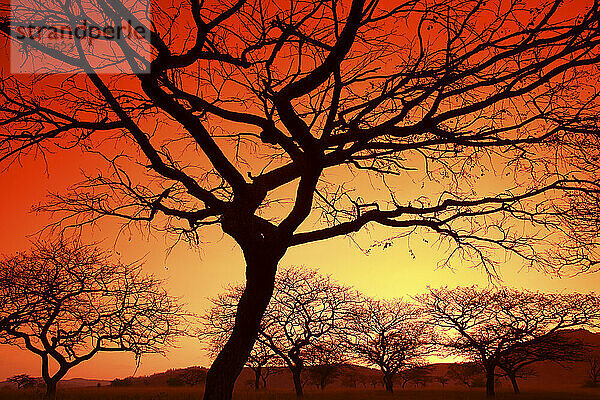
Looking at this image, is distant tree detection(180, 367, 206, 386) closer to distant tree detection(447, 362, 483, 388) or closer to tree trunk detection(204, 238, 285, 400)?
distant tree detection(447, 362, 483, 388)

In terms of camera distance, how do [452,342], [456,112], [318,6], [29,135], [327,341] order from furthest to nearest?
[452,342] < [327,341] < [29,135] < [456,112] < [318,6]

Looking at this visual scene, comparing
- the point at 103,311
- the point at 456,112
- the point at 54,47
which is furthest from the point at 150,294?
the point at 456,112

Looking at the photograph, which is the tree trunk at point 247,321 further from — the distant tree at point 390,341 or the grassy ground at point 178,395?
the distant tree at point 390,341

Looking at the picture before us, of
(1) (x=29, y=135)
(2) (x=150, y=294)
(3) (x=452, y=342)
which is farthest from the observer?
(3) (x=452, y=342)

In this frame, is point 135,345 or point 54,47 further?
point 135,345

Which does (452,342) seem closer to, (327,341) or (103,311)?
(327,341)

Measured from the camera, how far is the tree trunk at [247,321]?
273 inches

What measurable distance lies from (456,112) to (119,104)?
5080 millimetres

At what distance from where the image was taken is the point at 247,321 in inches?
285

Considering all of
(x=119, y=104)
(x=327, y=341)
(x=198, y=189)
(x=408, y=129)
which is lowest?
(x=327, y=341)

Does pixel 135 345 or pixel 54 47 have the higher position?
pixel 54 47

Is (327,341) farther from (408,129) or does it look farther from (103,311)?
(408,129)

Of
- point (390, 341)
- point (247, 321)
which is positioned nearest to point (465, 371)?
point (390, 341)

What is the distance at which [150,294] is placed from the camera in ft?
63.4
